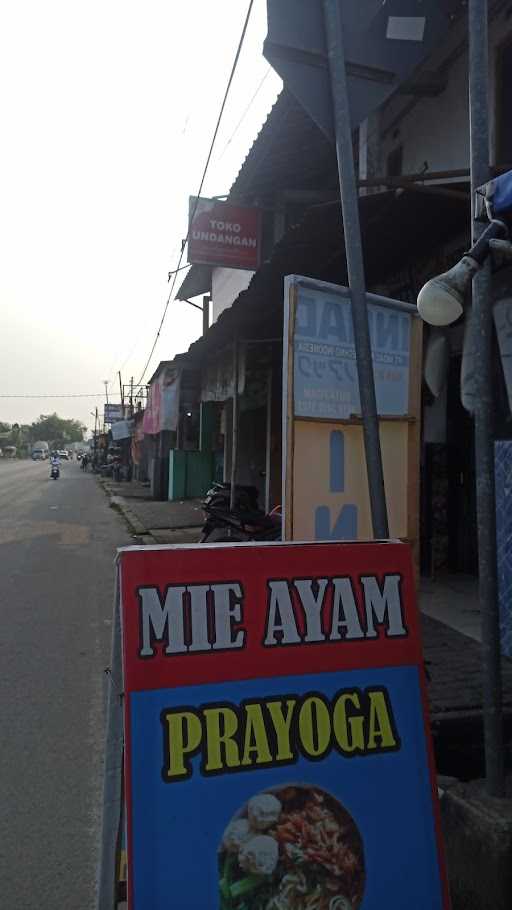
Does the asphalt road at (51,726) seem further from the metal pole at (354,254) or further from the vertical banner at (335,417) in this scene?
the metal pole at (354,254)

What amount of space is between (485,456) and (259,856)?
1500 millimetres

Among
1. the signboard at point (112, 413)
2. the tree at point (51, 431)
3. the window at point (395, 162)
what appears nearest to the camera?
the window at point (395, 162)

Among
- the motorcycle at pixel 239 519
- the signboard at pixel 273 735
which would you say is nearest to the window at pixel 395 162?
the motorcycle at pixel 239 519

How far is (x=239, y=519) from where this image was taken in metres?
7.11

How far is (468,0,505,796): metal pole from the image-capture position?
2.45 m

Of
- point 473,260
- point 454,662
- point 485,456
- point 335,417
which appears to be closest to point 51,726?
point 335,417

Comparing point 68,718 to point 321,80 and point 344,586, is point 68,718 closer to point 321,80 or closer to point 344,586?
point 344,586

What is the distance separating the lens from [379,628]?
2.16 meters

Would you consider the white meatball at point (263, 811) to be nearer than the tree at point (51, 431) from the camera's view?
Yes

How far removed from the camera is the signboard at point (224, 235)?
35.0 ft

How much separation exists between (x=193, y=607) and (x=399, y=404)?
105 inches

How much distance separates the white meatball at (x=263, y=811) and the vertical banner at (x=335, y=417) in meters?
1.88

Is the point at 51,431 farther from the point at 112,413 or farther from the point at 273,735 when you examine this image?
the point at 273,735

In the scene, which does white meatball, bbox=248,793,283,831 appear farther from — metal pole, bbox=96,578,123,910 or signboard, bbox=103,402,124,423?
signboard, bbox=103,402,124,423
